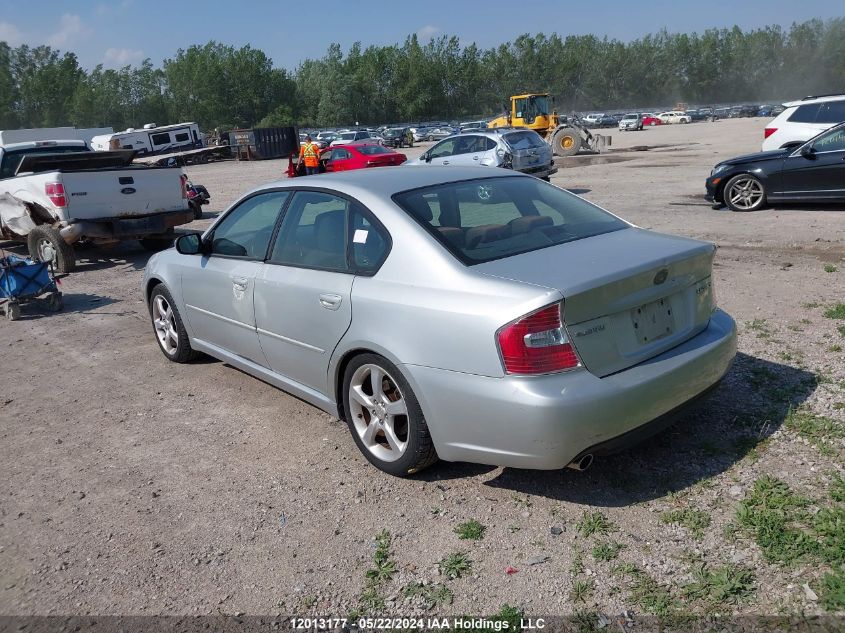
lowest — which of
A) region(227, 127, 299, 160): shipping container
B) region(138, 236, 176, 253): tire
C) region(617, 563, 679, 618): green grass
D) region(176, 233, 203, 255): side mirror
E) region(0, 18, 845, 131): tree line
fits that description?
region(617, 563, 679, 618): green grass

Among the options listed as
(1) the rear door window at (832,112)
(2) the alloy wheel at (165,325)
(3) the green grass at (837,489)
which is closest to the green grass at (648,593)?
(3) the green grass at (837,489)

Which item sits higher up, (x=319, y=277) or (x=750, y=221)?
(x=319, y=277)

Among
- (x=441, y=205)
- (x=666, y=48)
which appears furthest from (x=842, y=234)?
(x=666, y=48)

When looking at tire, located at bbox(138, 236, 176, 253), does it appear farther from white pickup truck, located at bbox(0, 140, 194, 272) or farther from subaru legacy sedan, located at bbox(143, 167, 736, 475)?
subaru legacy sedan, located at bbox(143, 167, 736, 475)

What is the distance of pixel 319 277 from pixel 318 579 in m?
1.72

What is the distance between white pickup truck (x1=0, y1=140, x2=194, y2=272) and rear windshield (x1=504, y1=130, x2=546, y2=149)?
928 centimetres

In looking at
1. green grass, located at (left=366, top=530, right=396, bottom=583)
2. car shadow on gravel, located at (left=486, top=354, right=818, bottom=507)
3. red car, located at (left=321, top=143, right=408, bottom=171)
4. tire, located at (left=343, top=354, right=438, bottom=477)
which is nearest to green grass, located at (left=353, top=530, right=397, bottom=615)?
green grass, located at (left=366, top=530, right=396, bottom=583)

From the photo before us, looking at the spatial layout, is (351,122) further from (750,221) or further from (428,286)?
(428,286)

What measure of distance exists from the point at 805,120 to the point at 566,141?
54.3 ft

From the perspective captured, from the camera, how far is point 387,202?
13.3 ft

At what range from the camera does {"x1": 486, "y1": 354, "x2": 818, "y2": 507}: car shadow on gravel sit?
144 inches

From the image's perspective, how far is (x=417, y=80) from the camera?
120562 millimetres

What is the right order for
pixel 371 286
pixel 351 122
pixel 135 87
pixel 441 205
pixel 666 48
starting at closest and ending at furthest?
pixel 371 286 → pixel 441 205 → pixel 135 87 → pixel 351 122 → pixel 666 48

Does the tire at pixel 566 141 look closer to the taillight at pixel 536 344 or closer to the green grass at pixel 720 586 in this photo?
the taillight at pixel 536 344
